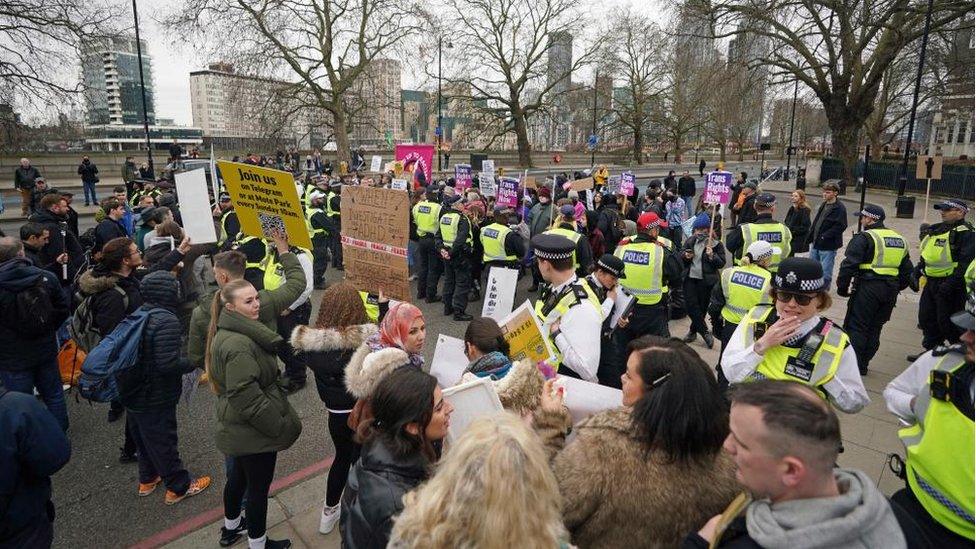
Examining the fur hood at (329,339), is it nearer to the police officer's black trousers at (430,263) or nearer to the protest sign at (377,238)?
the protest sign at (377,238)

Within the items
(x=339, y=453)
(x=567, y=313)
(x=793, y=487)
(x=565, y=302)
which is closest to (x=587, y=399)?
(x=567, y=313)

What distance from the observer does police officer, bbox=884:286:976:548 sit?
214 centimetres

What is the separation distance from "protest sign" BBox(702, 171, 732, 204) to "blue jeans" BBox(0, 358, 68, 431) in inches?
378

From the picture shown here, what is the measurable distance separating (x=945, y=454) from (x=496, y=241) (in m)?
6.32

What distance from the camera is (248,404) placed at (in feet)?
10.1

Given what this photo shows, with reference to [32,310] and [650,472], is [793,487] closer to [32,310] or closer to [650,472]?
[650,472]

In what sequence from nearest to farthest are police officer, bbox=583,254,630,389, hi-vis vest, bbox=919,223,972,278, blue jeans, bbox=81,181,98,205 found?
police officer, bbox=583,254,630,389 → hi-vis vest, bbox=919,223,972,278 → blue jeans, bbox=81,181,98,205

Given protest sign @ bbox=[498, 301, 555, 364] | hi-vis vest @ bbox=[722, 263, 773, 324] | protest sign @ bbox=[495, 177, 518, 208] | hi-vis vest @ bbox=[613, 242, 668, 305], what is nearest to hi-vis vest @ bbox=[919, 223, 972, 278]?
hi-vis vest @ bbox=[722, 263, 773, 324]

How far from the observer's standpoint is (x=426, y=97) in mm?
36156

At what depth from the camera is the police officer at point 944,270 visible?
19.9 feet

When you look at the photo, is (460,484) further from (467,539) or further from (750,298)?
(750,298)

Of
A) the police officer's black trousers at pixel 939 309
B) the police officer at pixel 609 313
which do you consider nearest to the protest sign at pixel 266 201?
the police officer at pixel 609 313

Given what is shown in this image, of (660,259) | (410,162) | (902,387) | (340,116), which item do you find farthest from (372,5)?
(902,387)

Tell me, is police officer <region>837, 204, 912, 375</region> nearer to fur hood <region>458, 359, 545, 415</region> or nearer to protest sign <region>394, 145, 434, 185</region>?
fur hood <region>458, 359, 545, 415</region>
